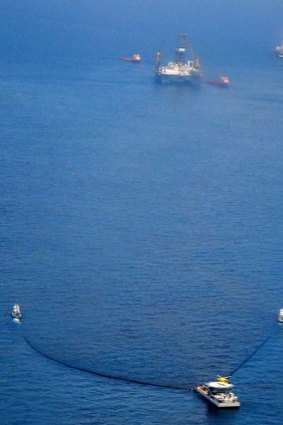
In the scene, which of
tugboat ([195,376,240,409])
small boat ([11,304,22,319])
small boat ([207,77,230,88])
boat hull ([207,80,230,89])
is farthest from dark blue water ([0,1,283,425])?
small boat ([207,77,230,88])

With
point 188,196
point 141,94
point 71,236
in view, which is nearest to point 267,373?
point 71,236

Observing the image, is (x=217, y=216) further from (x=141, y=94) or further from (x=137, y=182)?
(x=141, y=94)

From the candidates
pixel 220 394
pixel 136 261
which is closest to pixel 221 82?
pixel 136 261

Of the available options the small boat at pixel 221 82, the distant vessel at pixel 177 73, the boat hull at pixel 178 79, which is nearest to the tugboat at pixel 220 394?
the small boat at pixel 221 82

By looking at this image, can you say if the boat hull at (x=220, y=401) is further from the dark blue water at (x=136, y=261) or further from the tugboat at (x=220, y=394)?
the dark blue water at (x=136, y=261)

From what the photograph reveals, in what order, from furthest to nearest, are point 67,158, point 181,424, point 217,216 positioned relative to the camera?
point 67,158
point 217,216
point 181,424

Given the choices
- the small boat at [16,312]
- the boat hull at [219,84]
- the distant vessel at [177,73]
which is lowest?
the small boat at [16,312]

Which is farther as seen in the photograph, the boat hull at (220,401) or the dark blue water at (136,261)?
the dark blue water at (136,261)
